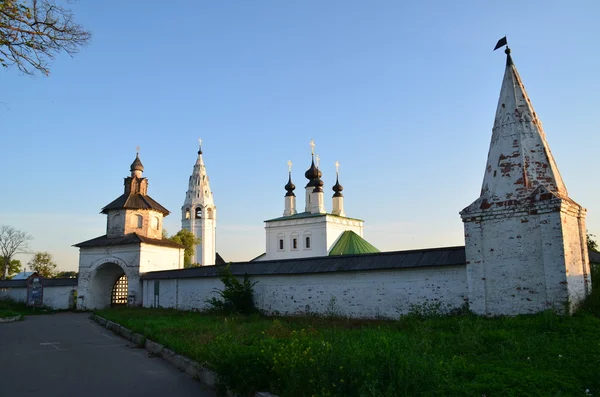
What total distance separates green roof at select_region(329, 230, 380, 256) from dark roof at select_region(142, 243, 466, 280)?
17.6 meters

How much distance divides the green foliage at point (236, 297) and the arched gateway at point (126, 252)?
1057 cm

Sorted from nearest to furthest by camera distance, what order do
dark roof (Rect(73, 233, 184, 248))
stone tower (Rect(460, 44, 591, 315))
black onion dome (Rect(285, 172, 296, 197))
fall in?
stone tower (Rect(460, 44, 591, 315)) < dark roof (Rect(73, 233, 184, 248)) < black onion dome (Rect(285, 172, 296, 197))

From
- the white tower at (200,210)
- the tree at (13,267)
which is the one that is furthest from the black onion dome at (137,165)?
the tree at (13,267)

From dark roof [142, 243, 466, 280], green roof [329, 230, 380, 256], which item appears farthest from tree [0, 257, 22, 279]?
dark roof [142, 243, 466, 280]

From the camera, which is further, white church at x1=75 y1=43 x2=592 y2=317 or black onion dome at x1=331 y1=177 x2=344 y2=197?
black onion dome at x1=331 y1=177 x2=344 y2=197

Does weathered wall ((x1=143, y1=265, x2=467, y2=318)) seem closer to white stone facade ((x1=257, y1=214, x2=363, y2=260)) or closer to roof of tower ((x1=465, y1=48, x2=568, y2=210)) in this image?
roof of tower ((x1=465, y1=48, x2=568, y2=210))

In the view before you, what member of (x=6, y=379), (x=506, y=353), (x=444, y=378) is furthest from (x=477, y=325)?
(x=6, y=379)

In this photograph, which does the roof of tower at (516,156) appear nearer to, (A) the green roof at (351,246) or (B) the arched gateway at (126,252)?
(B) the arched gateway at (126,252)

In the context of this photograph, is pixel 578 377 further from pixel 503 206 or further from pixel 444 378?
pixel 503 206

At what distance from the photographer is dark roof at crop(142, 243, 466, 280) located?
43.1 ft

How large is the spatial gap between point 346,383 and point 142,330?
30.6 feet

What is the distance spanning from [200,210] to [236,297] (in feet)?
144

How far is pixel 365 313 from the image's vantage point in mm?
14469

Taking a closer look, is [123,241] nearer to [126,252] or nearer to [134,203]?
[126,252]
